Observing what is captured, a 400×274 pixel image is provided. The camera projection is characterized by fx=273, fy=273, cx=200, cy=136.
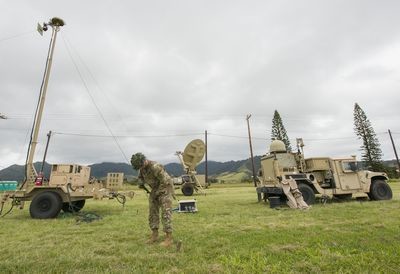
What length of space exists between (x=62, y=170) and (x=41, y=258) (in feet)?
21.7

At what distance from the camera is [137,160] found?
5.48 meters

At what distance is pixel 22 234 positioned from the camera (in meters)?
6.33

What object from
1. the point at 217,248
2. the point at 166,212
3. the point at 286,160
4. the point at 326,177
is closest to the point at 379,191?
the point at 326,177

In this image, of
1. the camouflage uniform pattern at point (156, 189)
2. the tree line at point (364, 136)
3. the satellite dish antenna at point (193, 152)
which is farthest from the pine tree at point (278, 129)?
the camouflage uniform pattern at point (156, 189)

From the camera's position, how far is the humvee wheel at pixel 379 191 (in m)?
12.0

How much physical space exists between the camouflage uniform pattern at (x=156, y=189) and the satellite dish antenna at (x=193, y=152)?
16466 millimetres

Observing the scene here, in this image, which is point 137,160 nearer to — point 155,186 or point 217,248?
point 155,186

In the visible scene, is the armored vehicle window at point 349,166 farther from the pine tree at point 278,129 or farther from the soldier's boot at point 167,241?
the pine tree at point 278,129

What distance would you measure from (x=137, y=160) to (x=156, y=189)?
2.45 ft

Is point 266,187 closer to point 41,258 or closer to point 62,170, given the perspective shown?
point 62,170

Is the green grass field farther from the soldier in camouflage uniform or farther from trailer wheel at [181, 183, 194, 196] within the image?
trailer wheel at [181, 183, 194, 196]

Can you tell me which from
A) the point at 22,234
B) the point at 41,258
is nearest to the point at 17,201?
the point at 22,234

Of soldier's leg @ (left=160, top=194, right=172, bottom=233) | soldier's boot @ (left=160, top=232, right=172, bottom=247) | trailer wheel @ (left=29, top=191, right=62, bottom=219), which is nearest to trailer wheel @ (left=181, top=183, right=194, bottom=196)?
trailer wheel @ (left=29, top=191, right=62, bottom=219)

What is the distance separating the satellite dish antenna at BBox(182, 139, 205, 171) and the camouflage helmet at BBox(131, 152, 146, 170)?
16.6m
